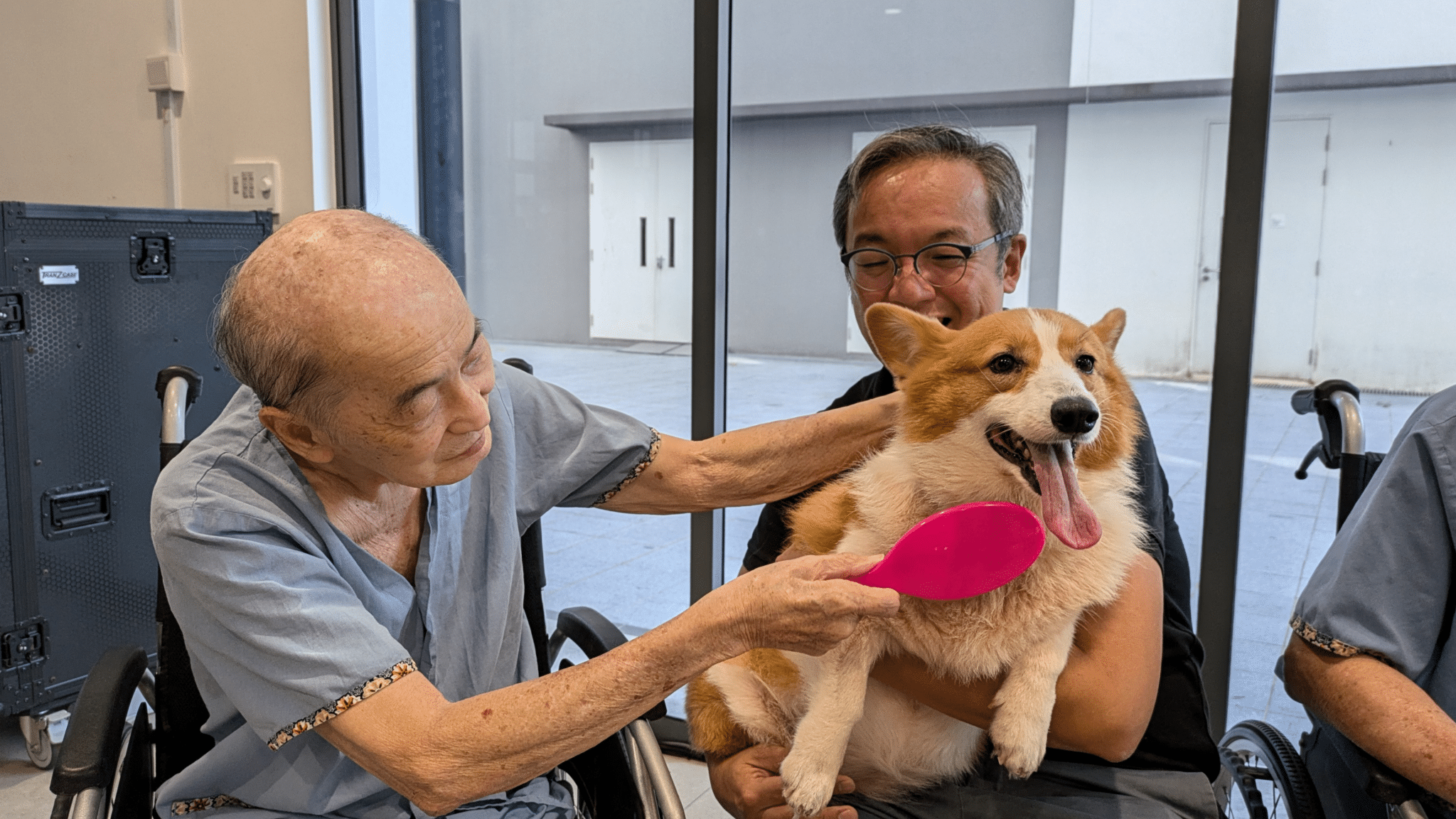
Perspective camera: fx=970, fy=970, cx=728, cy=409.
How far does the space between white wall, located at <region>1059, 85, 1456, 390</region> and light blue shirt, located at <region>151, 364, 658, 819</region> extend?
1.39 meters

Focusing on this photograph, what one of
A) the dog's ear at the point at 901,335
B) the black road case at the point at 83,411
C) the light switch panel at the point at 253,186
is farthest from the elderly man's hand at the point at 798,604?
the light switch panel at the point at 253,186

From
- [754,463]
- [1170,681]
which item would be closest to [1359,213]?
[1170,681]

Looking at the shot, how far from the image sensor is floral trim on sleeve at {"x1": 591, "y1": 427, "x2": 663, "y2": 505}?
146 centimetres

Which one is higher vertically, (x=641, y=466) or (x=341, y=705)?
(x=641, y=466)

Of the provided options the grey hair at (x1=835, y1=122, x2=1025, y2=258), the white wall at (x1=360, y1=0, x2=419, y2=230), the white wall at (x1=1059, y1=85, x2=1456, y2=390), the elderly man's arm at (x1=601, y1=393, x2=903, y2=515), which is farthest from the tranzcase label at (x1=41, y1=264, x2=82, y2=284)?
the white wall at (x1=1059, y1=85, x2=1456, y2=390)

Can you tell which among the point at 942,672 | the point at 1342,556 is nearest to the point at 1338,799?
the point at 1342,556

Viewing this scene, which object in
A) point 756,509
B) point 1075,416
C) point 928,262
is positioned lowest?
point 756,509

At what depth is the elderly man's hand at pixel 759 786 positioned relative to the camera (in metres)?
1.19

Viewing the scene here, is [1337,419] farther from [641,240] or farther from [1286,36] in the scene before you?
[641,240]

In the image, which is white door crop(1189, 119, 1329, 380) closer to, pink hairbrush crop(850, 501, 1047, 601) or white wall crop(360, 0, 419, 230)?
pink hairbrush crop(850, 501, 1047, 601)

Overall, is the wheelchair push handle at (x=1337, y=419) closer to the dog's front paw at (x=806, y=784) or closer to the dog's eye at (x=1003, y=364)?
the dog's eye at (x=1003, y=364)

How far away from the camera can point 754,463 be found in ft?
4.87

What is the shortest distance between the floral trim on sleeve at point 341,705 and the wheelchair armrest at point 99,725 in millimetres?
263

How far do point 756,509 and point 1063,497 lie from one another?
2.25 metres
